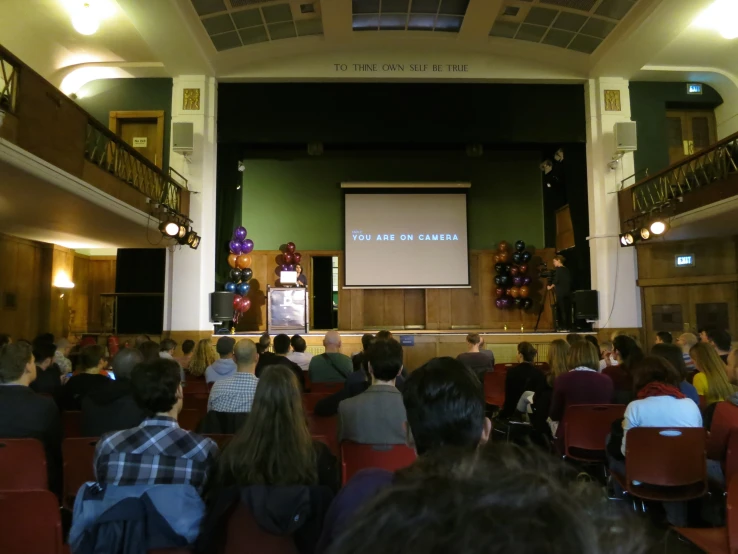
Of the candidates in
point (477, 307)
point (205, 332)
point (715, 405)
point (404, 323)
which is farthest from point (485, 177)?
point (715, 405)

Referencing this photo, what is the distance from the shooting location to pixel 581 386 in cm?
347

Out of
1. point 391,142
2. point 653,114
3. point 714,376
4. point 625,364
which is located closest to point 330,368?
point 625,364

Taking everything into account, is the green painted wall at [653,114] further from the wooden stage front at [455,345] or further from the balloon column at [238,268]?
the balloon column at [238,268]

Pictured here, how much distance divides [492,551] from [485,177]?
39.5ft

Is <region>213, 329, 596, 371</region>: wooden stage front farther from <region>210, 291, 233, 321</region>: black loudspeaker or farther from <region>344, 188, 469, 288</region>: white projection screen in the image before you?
<region>344, 188, 469, 288</region>: white projection screen

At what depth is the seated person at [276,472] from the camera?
144 centimetres

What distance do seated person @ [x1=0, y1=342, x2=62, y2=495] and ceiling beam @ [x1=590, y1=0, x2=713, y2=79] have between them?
8.36 metres

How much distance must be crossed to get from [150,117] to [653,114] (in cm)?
937

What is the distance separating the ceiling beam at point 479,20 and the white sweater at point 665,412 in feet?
23.2

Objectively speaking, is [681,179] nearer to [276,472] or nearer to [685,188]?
[685,188]

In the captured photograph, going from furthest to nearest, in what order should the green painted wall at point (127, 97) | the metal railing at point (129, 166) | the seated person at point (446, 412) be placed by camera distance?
the green painted wall at point (127, 97) → the metal railing at point (129, 166) → the seated person at point (446, 412)

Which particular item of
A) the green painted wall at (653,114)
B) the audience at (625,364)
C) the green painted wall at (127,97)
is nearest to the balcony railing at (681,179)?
the green painted wall at (653,114)

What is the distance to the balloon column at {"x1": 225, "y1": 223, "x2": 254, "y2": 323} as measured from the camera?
9.76 m

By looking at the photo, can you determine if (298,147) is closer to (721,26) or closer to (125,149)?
(125,149)
